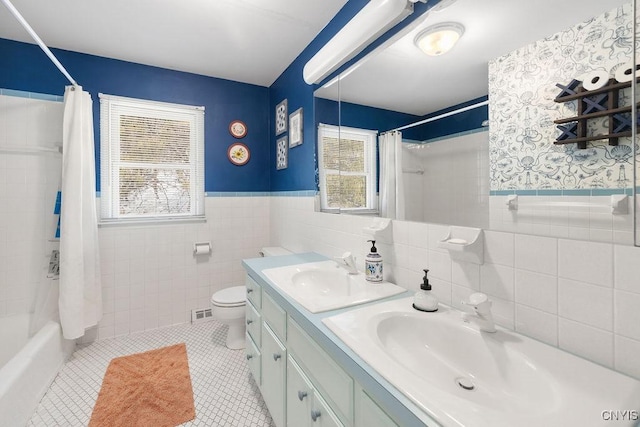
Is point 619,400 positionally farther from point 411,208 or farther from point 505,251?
point 411,208

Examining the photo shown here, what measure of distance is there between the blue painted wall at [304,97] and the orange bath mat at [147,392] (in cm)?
167

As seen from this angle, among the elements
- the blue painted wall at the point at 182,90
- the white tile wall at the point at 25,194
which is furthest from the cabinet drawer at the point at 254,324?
the white tile wall at the point at 25,194

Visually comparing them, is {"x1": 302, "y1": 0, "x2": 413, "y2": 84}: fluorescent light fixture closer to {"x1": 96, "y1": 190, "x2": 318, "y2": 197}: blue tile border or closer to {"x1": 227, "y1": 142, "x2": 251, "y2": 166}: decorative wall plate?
{"x1": 96, "y1": 190, "x2": 318, "y2": 197}: blue tile border

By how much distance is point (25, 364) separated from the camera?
1597mm

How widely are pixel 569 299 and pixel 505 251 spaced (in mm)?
207

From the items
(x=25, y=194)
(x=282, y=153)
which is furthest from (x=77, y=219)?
(x=282, y=153)

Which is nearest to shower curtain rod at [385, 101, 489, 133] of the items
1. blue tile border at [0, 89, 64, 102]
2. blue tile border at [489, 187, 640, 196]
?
blue tile border at [489, 187, 640, 196]

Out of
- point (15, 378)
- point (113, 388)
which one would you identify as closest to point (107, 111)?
point (15, 378)

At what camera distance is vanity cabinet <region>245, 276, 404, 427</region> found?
823mm

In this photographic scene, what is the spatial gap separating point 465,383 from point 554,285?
39 cm

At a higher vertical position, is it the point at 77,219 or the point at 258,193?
the point at 258,193

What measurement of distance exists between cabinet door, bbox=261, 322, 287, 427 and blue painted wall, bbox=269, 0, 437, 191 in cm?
119

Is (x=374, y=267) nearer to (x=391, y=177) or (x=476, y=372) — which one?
(x=391, y=177)

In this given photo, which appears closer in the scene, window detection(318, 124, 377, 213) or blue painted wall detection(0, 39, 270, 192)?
window detection(318, 124, 377, 213)
